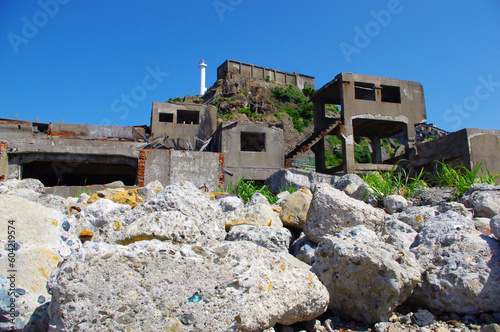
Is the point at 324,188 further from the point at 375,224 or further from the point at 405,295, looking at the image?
the point at 405,295

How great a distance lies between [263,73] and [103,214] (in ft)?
137

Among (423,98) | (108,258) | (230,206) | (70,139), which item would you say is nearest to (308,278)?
(108,258)

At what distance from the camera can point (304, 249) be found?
11.8 ft

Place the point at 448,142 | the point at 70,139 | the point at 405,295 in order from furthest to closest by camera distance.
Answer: the point at 70,139
the point at 448,142
the point at 405,295

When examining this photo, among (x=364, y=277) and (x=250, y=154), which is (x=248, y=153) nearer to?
(x=250, y=154)

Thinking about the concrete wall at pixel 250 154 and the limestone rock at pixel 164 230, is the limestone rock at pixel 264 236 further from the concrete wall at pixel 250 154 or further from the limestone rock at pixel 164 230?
the concrete wall at pixel 250 154

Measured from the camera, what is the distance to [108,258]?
205 centimetres

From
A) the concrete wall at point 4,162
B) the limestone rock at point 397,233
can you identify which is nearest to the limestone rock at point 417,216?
the limestone rock at point 397,233

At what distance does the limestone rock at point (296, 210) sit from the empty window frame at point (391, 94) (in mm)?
14311

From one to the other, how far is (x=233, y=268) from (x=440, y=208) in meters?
3.36

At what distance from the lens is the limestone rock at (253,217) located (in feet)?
12.8

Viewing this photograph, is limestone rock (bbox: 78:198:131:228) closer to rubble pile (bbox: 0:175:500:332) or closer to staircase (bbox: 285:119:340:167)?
rubble pile (bbox: 0:175:500:332)

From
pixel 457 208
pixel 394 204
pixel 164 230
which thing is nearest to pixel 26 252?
pixel 164 230

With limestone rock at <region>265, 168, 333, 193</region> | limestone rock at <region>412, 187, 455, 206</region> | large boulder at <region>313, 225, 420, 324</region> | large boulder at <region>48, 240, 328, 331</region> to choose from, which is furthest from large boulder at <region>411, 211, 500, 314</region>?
limestone rock at <region>265, 168, 333, 193</region>
